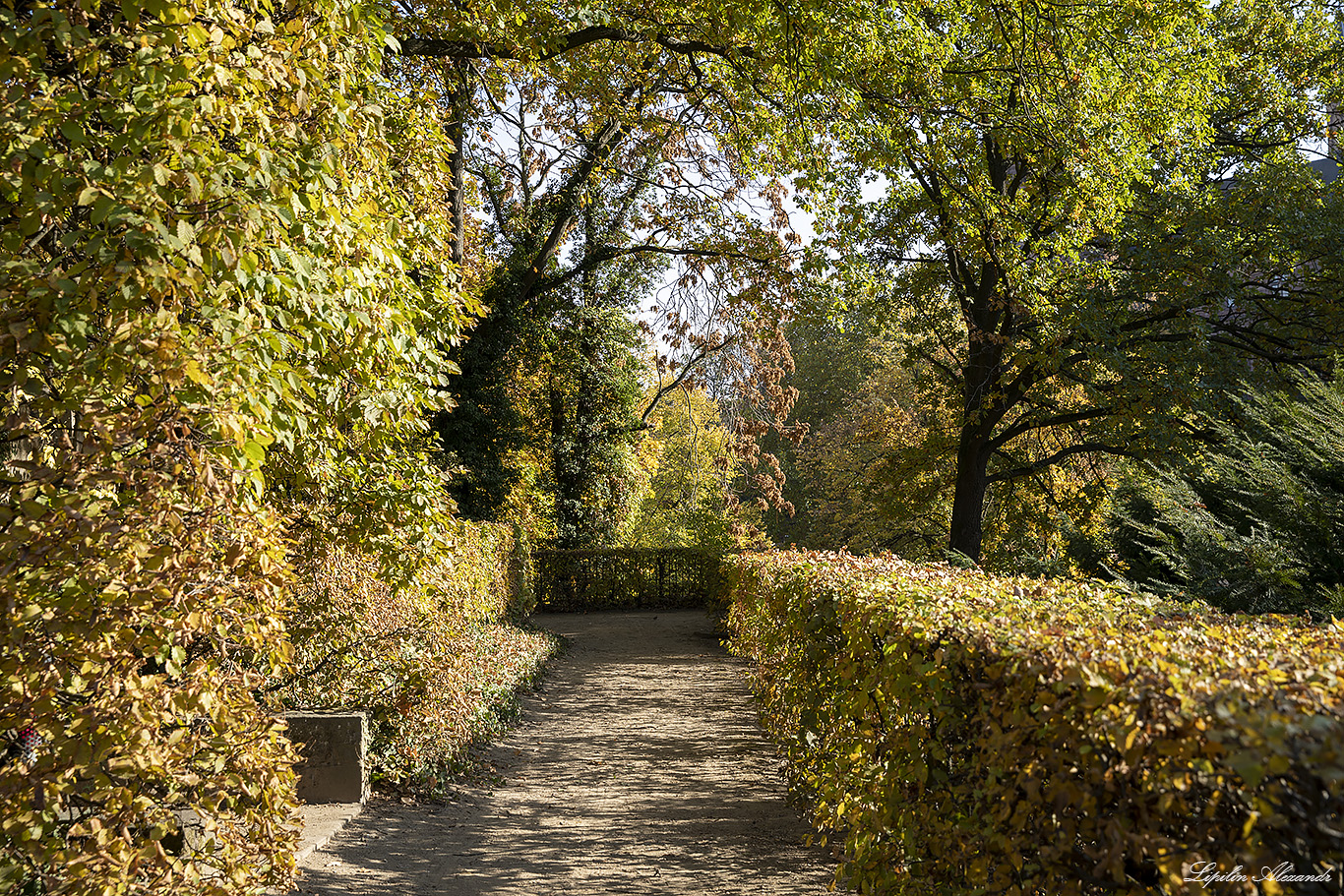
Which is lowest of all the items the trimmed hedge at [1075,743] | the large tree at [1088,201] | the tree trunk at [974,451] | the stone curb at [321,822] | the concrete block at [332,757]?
the stone curb at [321,822]

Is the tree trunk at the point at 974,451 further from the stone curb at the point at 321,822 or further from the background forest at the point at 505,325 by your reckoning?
the stone curb at the point at 321,822

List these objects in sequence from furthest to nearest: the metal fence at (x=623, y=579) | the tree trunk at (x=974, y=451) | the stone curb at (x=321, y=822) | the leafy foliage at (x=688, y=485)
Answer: the metal fence at (x=623, y=579)
the leafy foliage at (x=688, y=485)
the tree trunk at (x=974, y=451)
the stone curb at (x=321, y=822)

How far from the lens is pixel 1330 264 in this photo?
493 inches

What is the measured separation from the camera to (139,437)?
2719 millimetres

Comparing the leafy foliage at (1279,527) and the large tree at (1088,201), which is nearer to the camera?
the leafy foliage at (1279,527)

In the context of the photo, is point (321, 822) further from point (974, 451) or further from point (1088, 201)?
point (974, 451)

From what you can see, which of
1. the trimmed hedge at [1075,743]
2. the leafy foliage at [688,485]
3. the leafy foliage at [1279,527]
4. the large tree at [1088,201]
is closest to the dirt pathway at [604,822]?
the trimmed hedge at [1075,743]

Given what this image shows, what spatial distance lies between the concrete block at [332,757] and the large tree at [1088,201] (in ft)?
22.5

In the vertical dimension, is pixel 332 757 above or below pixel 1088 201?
below

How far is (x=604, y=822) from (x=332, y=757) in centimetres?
197

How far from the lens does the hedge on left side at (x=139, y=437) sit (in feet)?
8.57

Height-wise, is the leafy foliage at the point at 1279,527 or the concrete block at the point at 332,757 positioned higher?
the leafy foliage at the point at 1279,527

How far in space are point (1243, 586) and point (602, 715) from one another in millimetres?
6599

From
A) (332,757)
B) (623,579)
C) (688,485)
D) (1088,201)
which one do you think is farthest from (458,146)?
(688,485)
